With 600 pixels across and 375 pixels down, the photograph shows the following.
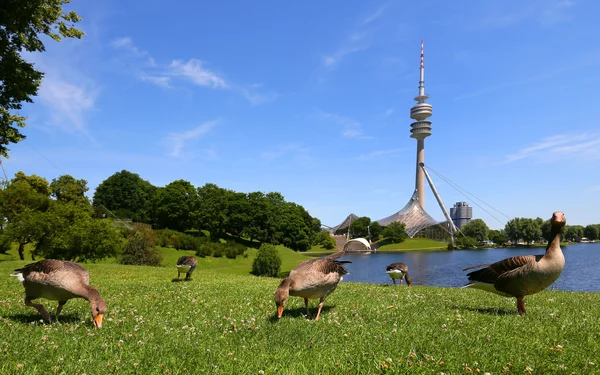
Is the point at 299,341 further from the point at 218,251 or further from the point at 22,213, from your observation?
the point at 218,251

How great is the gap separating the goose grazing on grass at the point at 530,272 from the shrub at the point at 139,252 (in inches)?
1799

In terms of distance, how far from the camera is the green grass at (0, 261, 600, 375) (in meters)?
5.39

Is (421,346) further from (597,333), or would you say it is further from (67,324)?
(67,324)

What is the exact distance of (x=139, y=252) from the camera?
48.0 meters

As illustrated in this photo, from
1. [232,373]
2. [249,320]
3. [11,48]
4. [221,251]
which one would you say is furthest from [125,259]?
[232,373]

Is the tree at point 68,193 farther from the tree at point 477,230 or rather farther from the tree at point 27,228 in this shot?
the tree at point 477,230

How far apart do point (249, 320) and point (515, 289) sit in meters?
6.80

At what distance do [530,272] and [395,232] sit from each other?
16548 cm

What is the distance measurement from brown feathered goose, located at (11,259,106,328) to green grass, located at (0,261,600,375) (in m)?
0.58

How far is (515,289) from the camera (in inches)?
372

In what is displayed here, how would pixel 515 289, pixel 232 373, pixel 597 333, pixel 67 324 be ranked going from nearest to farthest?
1. pixel 232 373
2. pixel 597 333
3. pixel 67 324
4. pixel 515 289

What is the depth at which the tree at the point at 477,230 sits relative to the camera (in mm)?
167875

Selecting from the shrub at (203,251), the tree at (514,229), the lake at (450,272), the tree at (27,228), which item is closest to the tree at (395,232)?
the tree at (514,229)

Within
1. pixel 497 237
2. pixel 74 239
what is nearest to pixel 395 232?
pixel 497 237
